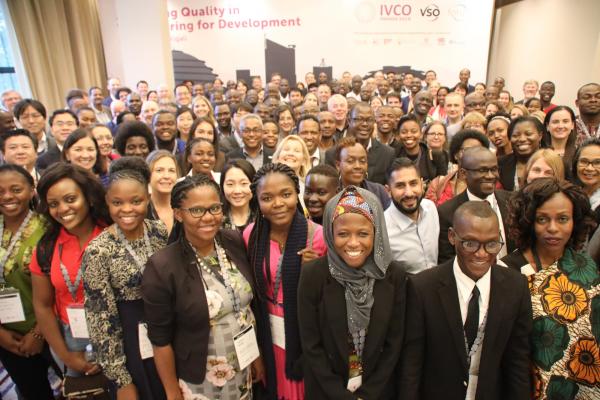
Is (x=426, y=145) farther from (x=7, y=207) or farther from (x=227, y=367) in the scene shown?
(x=7, y=207)

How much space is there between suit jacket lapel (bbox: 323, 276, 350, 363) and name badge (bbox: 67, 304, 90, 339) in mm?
1238

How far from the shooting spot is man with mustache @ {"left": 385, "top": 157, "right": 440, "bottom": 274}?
2.19m

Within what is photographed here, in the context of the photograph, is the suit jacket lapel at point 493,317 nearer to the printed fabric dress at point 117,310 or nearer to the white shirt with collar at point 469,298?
the white shirt with collar at point 469,298

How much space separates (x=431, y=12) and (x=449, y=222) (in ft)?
36.0

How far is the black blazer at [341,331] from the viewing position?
1661 mm

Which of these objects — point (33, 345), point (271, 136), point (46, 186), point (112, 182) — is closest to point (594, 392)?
point (112, 182)

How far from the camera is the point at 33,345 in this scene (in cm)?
224

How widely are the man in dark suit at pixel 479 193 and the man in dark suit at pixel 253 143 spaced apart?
2179mm

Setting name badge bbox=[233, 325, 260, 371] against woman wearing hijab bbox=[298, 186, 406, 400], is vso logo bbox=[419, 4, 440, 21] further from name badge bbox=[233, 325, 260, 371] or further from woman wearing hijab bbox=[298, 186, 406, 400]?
name badge bbox=[233, 325, 260, 371]

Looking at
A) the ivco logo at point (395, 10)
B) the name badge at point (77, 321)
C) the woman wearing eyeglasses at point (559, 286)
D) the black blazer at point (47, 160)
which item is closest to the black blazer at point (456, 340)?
the woman wearing eyeglasses at point (559, 286)

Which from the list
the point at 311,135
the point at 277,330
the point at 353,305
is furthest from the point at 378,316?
the point at 311,135

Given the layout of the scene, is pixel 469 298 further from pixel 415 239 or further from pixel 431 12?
pixel 431 12

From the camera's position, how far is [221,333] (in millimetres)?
1782

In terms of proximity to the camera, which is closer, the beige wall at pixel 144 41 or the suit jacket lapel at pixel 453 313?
the suit jacket lapel at pixel 453 313
